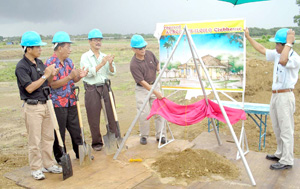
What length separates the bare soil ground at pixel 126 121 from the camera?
546cm

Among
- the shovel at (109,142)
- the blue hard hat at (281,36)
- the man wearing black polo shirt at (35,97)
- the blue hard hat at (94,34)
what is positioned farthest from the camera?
the shovel at (109,142)

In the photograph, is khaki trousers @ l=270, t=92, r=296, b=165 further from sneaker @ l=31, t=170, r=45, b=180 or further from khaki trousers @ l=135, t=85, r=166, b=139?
sneaker @ l=31, t=170, r=45, b=180

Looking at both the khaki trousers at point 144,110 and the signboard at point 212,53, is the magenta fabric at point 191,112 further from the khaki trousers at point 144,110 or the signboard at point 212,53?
the signboard at point 212,53

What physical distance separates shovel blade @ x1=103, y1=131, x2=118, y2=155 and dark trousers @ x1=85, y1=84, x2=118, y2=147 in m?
0.23

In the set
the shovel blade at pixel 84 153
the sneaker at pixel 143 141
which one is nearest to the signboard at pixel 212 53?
the sneaker at pixel 143 141

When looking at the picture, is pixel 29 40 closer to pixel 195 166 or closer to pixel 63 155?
pixel 63 155

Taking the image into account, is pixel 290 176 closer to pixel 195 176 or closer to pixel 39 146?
pixel 195 176

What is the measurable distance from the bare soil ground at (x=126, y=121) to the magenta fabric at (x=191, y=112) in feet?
5.75

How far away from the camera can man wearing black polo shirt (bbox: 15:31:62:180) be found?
3715 mm

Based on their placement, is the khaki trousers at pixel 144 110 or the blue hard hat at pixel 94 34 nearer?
the blue hard hat at pixel 94 34

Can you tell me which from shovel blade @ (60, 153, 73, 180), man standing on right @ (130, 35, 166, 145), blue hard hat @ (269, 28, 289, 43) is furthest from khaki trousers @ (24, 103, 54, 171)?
blue hard hat @ (269, 28, 289, 43)

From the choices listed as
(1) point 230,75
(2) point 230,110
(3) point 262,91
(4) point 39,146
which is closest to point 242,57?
(1) point 230,75

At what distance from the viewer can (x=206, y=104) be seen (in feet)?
15.0

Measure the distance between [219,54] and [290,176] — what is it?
223cm
